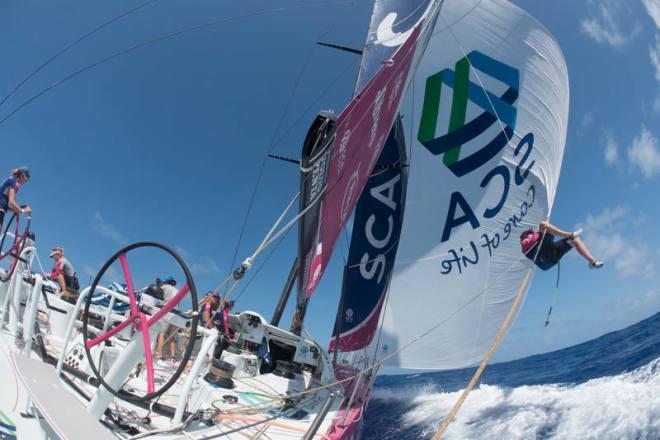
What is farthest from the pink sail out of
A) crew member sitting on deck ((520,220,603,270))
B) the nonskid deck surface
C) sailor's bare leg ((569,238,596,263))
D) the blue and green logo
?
the blue and green logo

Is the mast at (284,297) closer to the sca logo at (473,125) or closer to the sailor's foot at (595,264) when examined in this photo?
the sca logo at (473,125)

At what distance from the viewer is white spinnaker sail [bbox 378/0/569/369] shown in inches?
274

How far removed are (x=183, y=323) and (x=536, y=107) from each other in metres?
7.69

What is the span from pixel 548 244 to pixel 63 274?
7.81 meters

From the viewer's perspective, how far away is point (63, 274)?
6.05 m

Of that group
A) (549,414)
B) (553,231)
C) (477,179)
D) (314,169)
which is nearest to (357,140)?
(314,169)

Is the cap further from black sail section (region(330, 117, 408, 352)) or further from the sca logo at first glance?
the sca logo

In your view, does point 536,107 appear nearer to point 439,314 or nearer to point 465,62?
point 465,62

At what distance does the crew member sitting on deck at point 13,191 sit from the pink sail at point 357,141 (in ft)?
11.7

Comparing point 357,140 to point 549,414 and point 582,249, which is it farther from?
point 549,414

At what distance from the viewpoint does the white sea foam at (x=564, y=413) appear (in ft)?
17.4

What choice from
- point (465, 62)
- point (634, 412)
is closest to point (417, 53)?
point (465, 62)

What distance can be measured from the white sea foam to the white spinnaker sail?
1340mm

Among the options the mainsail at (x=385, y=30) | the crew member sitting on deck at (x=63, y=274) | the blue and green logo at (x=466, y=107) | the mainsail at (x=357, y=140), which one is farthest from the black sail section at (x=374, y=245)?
the crew member sitting on deck at (x=63, y=274)
